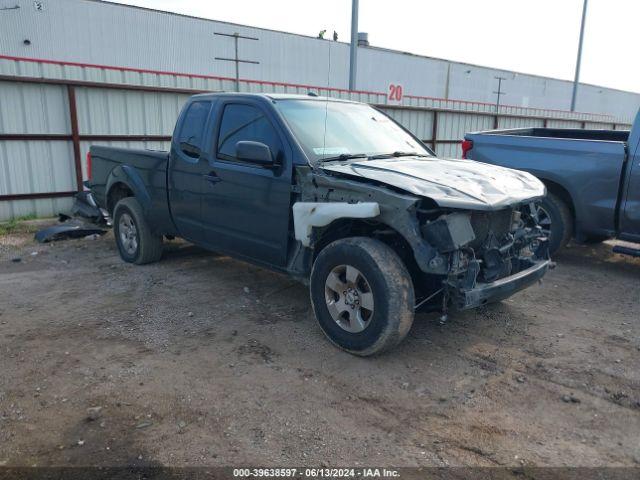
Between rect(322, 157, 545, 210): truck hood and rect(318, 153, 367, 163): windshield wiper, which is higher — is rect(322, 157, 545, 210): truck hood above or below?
below

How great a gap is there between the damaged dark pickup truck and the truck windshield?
0.02 m

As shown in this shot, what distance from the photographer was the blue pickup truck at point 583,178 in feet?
19.7

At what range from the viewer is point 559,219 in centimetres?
663

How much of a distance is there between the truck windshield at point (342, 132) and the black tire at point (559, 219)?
90.9 inches

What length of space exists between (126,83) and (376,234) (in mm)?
7693

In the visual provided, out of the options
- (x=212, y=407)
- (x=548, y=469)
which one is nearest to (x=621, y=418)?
(x=548, y=469)

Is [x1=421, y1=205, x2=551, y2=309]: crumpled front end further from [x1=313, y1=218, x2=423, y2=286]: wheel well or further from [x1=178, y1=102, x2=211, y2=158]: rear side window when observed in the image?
[x1=178, y1=102, x2=211, y2=158]: rear side window

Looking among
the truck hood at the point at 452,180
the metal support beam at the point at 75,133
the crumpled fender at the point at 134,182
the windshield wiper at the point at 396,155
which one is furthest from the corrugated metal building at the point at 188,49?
the truck hood at the point at 452,180

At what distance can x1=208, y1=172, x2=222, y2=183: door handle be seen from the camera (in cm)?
507

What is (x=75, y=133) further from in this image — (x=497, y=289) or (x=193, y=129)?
(x=497, y=289)

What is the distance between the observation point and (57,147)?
9.38 meters

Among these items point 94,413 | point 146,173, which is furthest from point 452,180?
point 146,173

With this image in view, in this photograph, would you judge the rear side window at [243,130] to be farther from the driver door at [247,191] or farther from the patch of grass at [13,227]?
the patch of grass at [13,227]

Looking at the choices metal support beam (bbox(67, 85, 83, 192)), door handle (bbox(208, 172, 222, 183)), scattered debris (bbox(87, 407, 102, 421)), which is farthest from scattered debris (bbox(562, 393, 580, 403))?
metal support beam (bbox(67, 85, 83, 192))
